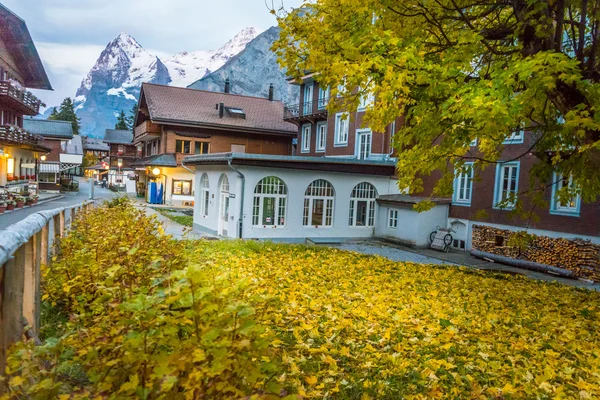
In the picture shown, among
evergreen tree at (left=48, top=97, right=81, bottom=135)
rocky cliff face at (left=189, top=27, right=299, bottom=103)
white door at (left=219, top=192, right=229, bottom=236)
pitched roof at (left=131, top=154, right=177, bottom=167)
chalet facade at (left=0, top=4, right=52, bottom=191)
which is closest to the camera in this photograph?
white door at (left=219, top=192, right=229, bottom=236)

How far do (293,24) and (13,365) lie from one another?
8332mm

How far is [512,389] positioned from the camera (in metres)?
3.88

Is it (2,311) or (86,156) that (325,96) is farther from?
(86,156)

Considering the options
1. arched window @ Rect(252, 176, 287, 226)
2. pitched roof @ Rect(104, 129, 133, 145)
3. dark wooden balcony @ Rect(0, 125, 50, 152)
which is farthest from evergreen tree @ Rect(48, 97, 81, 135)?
arched window @ Rect(252, 176, 287, 226)

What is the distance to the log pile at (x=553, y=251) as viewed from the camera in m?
15.8

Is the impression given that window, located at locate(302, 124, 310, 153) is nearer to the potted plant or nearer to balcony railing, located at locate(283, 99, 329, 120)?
balcony railing, located at locate(283, 99, 329, 120)

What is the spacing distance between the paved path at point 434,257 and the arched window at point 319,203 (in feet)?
5.67

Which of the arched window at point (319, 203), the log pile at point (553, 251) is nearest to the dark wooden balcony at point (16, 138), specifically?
the arched window at point (319, 203)

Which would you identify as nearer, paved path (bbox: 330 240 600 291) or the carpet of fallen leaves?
the carpet of fallen leaves

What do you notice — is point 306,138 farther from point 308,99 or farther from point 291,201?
point 291,201

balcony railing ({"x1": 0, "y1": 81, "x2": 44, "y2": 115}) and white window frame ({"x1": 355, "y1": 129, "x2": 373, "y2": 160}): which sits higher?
balcony railing ({"x1": 0, "y1": 81, "x2": 44, "y2": 115})

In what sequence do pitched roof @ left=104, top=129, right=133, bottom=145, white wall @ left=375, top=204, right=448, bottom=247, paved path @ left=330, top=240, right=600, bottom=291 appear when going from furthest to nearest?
pitched roof @ left=104, top=129, right=133, bottom=145
white wall @ left=375, top=204, right=448, bottom=247
paved path @ left=330, top=240, right=600, bottom=291

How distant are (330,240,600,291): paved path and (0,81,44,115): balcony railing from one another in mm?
26010

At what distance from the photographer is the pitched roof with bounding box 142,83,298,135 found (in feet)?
125
